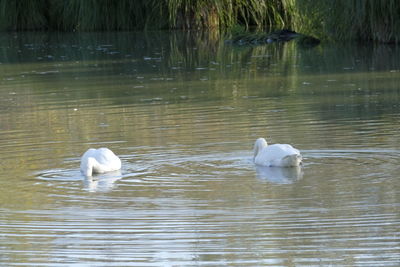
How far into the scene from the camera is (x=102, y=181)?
25.5 feet

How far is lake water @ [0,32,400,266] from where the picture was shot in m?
5.76

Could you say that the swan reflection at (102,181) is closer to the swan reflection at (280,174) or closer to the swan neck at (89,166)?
the swan neck at (89,166)

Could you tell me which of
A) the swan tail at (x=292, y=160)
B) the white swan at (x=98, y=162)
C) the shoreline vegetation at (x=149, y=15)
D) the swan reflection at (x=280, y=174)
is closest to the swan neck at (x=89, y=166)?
the white swan at (x=98, y=162)

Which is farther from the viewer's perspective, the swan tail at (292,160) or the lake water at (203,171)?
the swan tail at (292,160)

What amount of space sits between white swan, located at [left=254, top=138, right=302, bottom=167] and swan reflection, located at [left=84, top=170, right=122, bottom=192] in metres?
1.10

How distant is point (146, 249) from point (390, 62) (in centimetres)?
1131

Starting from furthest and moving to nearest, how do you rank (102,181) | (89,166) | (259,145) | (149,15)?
(149,15), (259,145), (89,166), (102,181)

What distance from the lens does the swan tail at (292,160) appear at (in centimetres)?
779

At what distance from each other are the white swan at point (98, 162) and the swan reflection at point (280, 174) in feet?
3.68

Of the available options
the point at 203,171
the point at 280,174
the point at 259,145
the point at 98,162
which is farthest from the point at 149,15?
the point at 280,174

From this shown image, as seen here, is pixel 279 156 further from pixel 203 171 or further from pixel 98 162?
pixel 98 162

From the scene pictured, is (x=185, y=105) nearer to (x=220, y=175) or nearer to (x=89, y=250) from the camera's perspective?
(x=220, y=175)

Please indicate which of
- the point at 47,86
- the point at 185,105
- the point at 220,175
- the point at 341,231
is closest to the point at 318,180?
the point at 220,175

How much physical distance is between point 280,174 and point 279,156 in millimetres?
182
